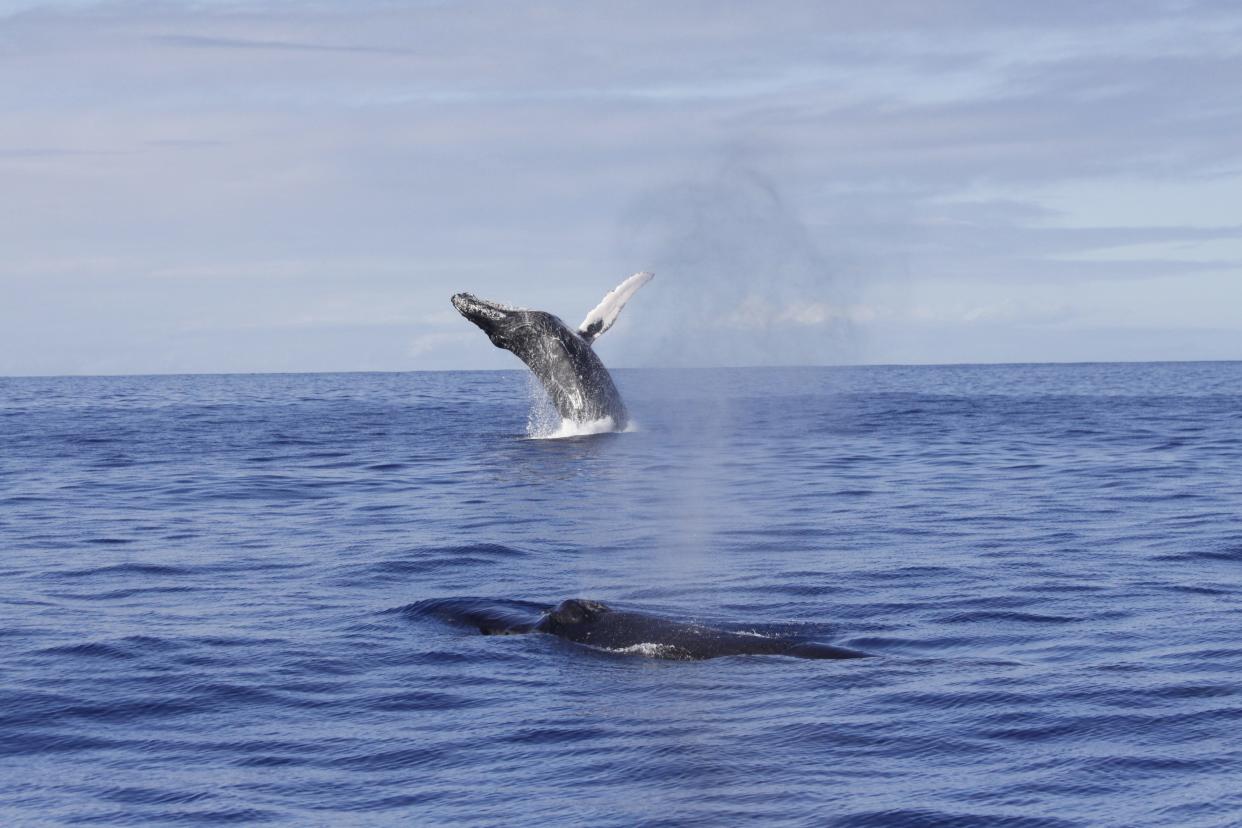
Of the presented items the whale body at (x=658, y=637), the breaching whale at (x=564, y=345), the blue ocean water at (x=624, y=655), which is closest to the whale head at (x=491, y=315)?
the breaching whale at (x=564, y=345)

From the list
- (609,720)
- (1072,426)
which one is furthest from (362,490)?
(1072,426)

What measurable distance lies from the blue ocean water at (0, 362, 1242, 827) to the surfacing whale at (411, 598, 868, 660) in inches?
8.9

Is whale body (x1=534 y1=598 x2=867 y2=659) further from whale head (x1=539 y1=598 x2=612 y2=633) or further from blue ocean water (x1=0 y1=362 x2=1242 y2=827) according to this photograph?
blue ocean water (x1=0 y1=362 x2=1242 y2=827)

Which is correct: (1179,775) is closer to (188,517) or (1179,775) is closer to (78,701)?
(78,701)

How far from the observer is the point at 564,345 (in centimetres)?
3039

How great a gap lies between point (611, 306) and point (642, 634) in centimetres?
1627

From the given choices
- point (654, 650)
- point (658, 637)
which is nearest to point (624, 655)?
point (654, 650)

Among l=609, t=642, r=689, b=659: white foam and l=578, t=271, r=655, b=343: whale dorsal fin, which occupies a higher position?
l=578, t=271, r=655, b=343: whale dorsal fin

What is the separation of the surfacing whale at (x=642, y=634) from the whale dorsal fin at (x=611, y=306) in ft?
48.9

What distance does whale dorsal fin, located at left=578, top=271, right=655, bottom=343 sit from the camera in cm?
2786

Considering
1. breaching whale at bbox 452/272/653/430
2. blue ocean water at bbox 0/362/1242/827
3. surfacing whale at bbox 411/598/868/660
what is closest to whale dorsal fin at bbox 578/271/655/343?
breaching whale at bbox 452/272/653/430

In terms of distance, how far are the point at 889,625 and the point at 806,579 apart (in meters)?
2.68

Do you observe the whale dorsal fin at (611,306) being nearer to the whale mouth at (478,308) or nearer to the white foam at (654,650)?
the whale mouth at (478,308)

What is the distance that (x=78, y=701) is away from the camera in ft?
36.8
